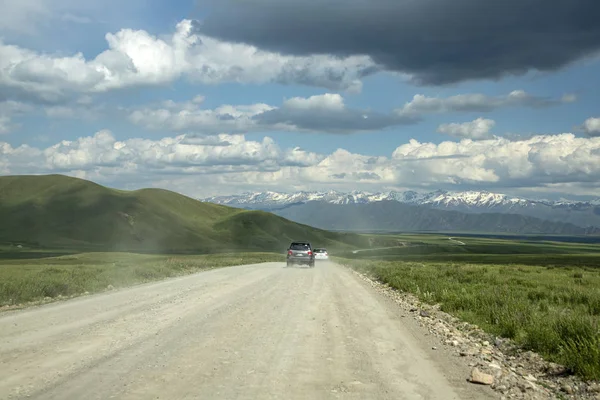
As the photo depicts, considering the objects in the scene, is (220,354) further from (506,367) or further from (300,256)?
(300,256)

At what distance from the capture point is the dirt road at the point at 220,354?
25.8 feet

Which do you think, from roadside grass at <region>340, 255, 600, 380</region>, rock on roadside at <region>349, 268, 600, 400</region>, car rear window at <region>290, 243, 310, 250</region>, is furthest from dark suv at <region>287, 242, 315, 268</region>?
rock on roadside at <region>349, 268, 600, 400</region>

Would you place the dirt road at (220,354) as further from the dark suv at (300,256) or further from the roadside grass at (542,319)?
the dark suv at (300,256)

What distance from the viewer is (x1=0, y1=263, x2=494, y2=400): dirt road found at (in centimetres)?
785

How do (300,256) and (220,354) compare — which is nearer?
(220,354)

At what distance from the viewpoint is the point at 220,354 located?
10195 mm

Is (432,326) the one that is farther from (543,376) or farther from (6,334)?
(6,334)

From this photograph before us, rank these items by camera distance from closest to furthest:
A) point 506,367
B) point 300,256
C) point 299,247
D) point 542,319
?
point 506,367 → point 542,319 → point 300,256 → point 299,247

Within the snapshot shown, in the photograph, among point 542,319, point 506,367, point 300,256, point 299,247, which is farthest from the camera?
point 299,247

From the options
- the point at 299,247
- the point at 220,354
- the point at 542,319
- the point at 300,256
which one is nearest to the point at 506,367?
the point at 542,319

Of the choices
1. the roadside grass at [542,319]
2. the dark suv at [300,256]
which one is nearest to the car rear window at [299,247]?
the dark suv at [300,256]

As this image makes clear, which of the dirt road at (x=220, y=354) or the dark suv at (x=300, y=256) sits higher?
the dirt road at (x=220, y=354)

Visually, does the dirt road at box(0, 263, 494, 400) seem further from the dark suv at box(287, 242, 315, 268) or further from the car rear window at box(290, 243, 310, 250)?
the car rear window at box(290, 243, 310, 250)

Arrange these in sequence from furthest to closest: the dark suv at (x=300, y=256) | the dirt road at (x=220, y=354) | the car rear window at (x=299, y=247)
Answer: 1. the car rear window at (x=299, y=247)
2. the dark suv at (x=300, y=256)
3. the dirt road at (x=220, y=354)
